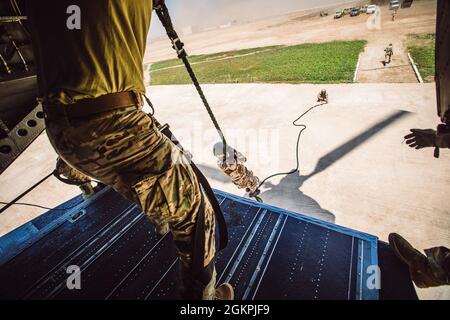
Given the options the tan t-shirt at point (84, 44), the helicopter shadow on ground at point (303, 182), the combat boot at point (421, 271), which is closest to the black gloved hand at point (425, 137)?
the combat boot at point (421, 271)

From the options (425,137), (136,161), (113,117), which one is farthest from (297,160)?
(113,117)

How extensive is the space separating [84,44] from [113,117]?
421 millimetres

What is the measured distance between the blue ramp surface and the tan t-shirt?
1856 mm

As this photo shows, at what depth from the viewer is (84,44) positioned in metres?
1.29

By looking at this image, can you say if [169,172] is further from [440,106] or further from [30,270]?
[440,106]

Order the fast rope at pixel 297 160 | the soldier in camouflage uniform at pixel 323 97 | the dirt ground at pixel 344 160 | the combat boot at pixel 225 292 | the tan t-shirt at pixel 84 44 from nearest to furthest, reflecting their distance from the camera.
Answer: the tan t-shirt at pixel 84 44
the combat boot at pixel 225 292
the dirt ground at pixel 344 160
the fast rope at pixel 297 160
the soldier in camouflage uniform at pixel 323 97

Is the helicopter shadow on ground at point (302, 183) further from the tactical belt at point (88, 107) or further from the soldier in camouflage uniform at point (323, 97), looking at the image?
the tactical belt at point (88, 107)

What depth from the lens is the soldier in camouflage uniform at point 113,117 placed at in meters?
1.29

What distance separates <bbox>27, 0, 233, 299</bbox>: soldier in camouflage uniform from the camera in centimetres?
129

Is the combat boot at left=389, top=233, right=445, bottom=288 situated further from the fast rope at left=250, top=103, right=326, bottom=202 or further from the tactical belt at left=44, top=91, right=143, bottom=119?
the tactical belt at left=44, top=91, right=143, bottom=119

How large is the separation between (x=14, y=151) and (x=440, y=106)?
4.31 metres

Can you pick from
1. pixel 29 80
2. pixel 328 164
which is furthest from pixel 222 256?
pixel 328 164

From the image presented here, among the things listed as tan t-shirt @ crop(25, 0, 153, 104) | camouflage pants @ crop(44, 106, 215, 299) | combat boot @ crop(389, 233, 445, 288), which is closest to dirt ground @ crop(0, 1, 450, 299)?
combat boot @ crop(389, 233, 445, 288)

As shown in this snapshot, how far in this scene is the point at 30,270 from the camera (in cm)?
254
